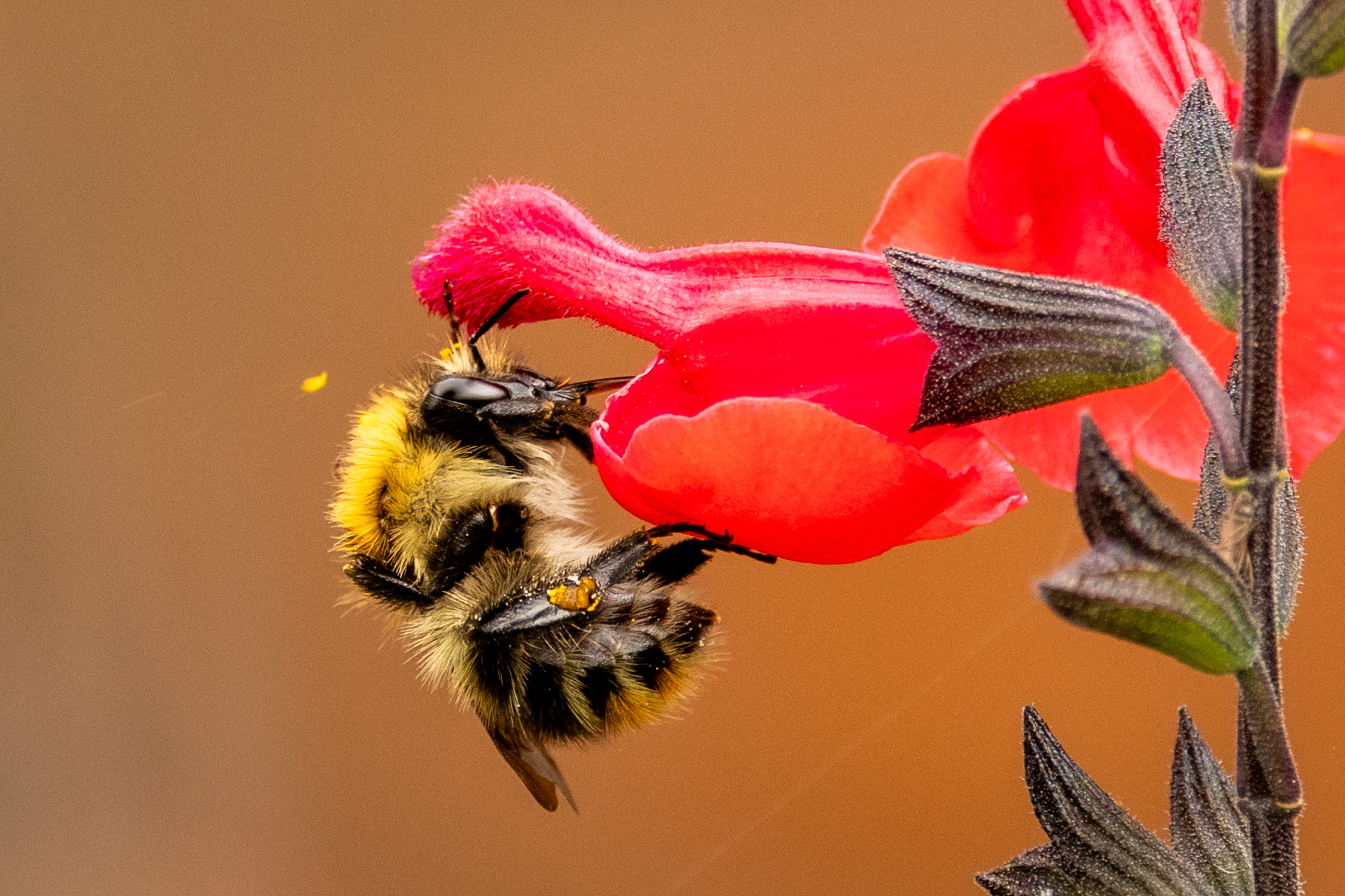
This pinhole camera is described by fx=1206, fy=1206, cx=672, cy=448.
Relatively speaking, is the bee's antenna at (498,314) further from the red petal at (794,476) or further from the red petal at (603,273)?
the red petal at (794,476)

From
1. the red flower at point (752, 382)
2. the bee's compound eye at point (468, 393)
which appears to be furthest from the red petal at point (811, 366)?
the bee's compound eye at point (468, 393)

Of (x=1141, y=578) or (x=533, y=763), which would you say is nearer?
(x=1141, y=578)

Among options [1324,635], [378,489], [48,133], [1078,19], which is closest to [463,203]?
[378,489]

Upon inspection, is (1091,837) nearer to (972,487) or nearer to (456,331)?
(972,487)

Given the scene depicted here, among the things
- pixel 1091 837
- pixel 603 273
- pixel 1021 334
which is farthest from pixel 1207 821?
pixel 603 273

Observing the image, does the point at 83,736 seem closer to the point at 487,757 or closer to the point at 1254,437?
the point at 487,757

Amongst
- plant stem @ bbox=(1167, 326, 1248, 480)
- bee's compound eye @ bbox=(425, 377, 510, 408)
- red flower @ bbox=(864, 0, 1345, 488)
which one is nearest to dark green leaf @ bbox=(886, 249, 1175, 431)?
plant stem @ bbox=(1167, 326, 1248, 480)

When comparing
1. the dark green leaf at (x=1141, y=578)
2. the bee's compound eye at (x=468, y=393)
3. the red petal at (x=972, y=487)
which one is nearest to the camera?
the dark green leaf at (x=1141, y=578)
